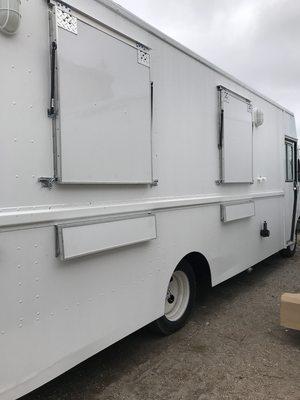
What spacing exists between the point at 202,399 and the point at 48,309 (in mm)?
1394

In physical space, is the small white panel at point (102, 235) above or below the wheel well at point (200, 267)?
above

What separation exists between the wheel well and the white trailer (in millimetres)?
23

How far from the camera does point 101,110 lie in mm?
3035

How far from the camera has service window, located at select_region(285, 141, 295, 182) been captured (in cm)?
757

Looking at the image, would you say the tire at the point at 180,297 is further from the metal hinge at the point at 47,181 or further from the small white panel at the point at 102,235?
the metal hinge at the point at 47,181

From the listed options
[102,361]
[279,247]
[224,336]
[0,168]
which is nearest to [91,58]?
[0,168]

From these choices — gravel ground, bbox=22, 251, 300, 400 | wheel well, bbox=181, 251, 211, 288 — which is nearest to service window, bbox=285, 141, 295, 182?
gravel ground, bbox=22, 251, 300, 400

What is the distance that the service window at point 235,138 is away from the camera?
192 inches

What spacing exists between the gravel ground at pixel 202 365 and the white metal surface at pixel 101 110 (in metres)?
1.64

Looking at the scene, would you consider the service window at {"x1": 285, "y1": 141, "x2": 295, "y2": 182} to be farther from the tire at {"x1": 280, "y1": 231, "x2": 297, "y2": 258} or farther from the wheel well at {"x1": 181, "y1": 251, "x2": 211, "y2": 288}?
the wheel well at {"x1": 181, "y1": 251, "x2": 211, "y2": 288}

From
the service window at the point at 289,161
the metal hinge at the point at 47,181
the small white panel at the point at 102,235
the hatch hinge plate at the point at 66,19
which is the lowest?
the small white panel at the point at 102,235

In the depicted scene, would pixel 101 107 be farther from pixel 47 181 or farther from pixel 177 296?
pixel 177 296

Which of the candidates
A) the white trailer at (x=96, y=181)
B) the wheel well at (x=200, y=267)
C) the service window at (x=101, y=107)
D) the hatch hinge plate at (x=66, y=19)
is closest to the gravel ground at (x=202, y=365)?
the white trailer at (x=96, y=181)

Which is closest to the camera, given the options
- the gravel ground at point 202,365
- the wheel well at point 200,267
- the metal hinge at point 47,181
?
the metal hinge at point 47,181
